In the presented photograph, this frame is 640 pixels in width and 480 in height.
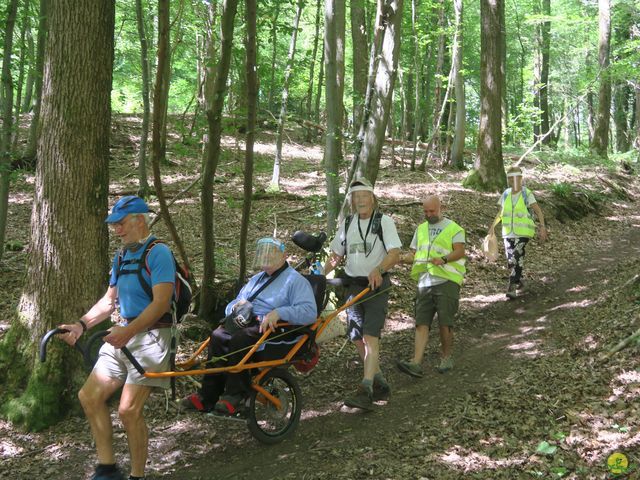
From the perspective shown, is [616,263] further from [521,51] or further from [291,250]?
[521,51]

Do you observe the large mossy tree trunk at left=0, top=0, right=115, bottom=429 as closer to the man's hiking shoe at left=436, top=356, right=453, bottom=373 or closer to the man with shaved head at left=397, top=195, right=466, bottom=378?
the man with shaved head at left=397, top=195, right=466, bottom=378

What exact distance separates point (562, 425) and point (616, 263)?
7.87m

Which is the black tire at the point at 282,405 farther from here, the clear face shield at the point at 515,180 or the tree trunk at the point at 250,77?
the clear face shield at the point at 515,180

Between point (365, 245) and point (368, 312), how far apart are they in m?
0.71

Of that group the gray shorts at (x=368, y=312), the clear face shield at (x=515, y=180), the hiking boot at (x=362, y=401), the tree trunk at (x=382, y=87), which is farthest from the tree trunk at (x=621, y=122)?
the hiking boot at (x=362, y=401)

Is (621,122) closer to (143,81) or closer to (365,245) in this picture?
(143,81)

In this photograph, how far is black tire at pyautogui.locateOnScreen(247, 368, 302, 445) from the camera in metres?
5.05

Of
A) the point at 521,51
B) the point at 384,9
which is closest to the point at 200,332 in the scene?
the point at 384,9

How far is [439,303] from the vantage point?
6684mm

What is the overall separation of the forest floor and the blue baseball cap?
221 cm

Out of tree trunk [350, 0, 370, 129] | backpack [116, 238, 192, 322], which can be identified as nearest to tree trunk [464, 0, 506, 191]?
tree trunk [350, 0, 370, 129]

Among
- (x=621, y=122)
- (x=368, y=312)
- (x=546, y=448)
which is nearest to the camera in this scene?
(x=546, y=448)

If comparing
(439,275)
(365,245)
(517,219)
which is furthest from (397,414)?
(517,219)

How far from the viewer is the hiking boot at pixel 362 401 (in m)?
5.56
